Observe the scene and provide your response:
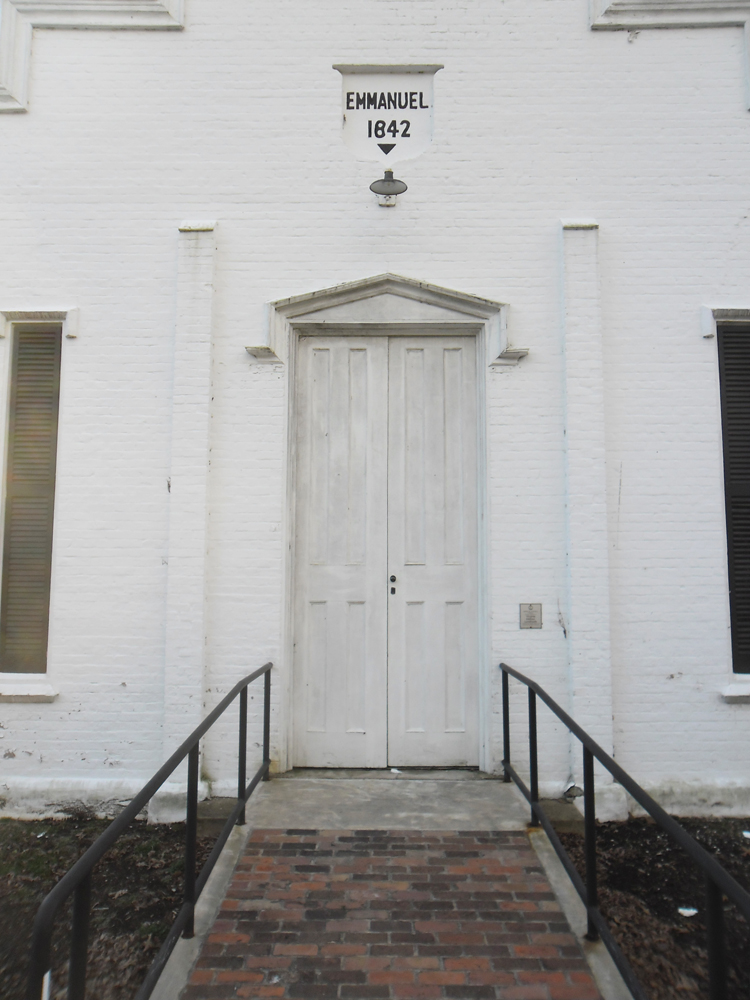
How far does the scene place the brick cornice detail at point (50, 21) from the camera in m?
4.80

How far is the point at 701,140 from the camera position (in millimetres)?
4781

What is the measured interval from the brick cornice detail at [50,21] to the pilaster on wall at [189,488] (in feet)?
5.29

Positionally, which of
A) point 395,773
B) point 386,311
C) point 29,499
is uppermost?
point 386,311

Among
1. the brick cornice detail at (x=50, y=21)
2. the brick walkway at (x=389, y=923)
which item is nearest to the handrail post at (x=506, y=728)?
the brick walkway at (x=389, y=923)

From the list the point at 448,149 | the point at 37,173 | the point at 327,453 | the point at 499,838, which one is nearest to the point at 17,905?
the point at 499,838

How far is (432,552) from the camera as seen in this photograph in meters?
4.74

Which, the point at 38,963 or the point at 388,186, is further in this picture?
the point at 388,186

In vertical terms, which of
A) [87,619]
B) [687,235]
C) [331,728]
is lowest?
[331,728]

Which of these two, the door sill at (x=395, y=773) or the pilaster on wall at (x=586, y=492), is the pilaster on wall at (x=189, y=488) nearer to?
the door sill at (x=395, y=773)

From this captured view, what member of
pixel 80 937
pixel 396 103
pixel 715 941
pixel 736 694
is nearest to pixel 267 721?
pixel 80 937

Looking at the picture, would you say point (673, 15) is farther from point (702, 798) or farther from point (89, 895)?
point (89, 895)

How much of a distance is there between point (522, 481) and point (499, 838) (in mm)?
2310

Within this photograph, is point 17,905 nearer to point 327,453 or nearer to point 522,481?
point 327,453

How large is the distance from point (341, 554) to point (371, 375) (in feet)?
4.52
